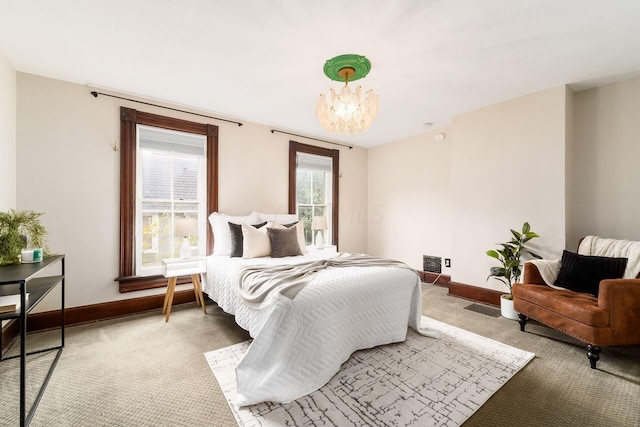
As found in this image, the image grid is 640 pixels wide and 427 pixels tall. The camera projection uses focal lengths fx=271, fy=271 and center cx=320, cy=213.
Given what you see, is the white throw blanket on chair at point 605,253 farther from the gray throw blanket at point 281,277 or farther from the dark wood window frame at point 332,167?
the dark wood window frame at point 332,167

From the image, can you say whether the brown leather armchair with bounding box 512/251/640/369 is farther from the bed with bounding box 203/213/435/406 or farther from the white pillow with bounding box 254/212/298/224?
the white pillow with bounding box 254/212/298/224

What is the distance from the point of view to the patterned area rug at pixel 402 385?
1.56 metres

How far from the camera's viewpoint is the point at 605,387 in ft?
6.05

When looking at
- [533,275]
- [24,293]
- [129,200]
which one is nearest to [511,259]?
[533,275]

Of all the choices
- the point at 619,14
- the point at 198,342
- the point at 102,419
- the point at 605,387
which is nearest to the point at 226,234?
the point at 198,342

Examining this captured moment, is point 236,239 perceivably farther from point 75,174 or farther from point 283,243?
point 75,174

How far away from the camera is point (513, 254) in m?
3.15

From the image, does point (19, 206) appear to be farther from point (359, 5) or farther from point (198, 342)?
point (359, 5)

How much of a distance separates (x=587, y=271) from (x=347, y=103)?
105 inches

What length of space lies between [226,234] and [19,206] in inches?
75.7

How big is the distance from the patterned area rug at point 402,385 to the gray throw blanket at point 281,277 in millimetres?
576

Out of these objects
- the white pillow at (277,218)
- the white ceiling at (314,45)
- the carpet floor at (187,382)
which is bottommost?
the carpet floor at (187,382)

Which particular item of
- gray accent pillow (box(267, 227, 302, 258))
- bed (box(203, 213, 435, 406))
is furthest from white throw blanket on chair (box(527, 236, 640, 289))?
gray accent pillow (box(267, 227, 302, 258))

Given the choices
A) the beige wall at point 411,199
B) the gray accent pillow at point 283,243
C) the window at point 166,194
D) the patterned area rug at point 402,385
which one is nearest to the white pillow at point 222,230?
the window at point 166,194
